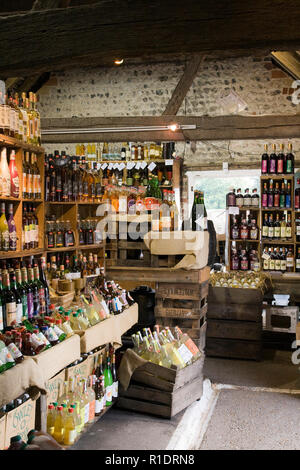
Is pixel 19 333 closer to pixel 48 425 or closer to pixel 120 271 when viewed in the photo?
pixel 48 425

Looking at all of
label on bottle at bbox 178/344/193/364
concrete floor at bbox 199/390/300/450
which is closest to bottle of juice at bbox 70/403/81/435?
concrete floor at bbox 199/390/300/450

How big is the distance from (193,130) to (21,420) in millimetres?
5583

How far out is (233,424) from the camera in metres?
3.77

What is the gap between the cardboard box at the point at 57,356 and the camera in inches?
109

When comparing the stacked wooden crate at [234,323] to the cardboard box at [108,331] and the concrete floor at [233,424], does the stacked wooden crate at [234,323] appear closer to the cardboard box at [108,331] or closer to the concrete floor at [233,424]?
the concrete floor at [233,424]

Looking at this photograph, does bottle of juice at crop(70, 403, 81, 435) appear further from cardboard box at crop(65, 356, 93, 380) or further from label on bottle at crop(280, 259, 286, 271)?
label on bottle at crop(280, 259, 286, 271)

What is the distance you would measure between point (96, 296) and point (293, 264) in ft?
15.2

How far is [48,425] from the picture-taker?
312 cm

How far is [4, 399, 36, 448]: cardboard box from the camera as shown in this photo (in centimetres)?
254

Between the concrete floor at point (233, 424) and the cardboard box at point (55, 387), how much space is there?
0.39 metres

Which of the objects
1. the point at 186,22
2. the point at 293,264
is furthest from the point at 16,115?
the point at 293,264

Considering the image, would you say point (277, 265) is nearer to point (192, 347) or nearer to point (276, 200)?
point (276, 200)

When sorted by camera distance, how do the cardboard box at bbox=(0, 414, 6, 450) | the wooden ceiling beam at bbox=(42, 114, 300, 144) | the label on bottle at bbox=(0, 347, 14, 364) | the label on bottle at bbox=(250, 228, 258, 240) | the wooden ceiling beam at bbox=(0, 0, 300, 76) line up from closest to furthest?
the cardboard box at bbox=(0, 414, 6, 450)
the label on bottle at bbox=(0, 347, 14, 364)
the wooden ceiling beam at bbox=(0, 0, 300, 76)
the wooden ceiling beam at bbox=(42, 114, 300, 144)
the label on bottle at bbox=(250, 228, 258, 240)

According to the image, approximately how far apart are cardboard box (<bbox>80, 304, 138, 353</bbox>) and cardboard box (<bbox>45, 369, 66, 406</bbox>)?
0.24 m
